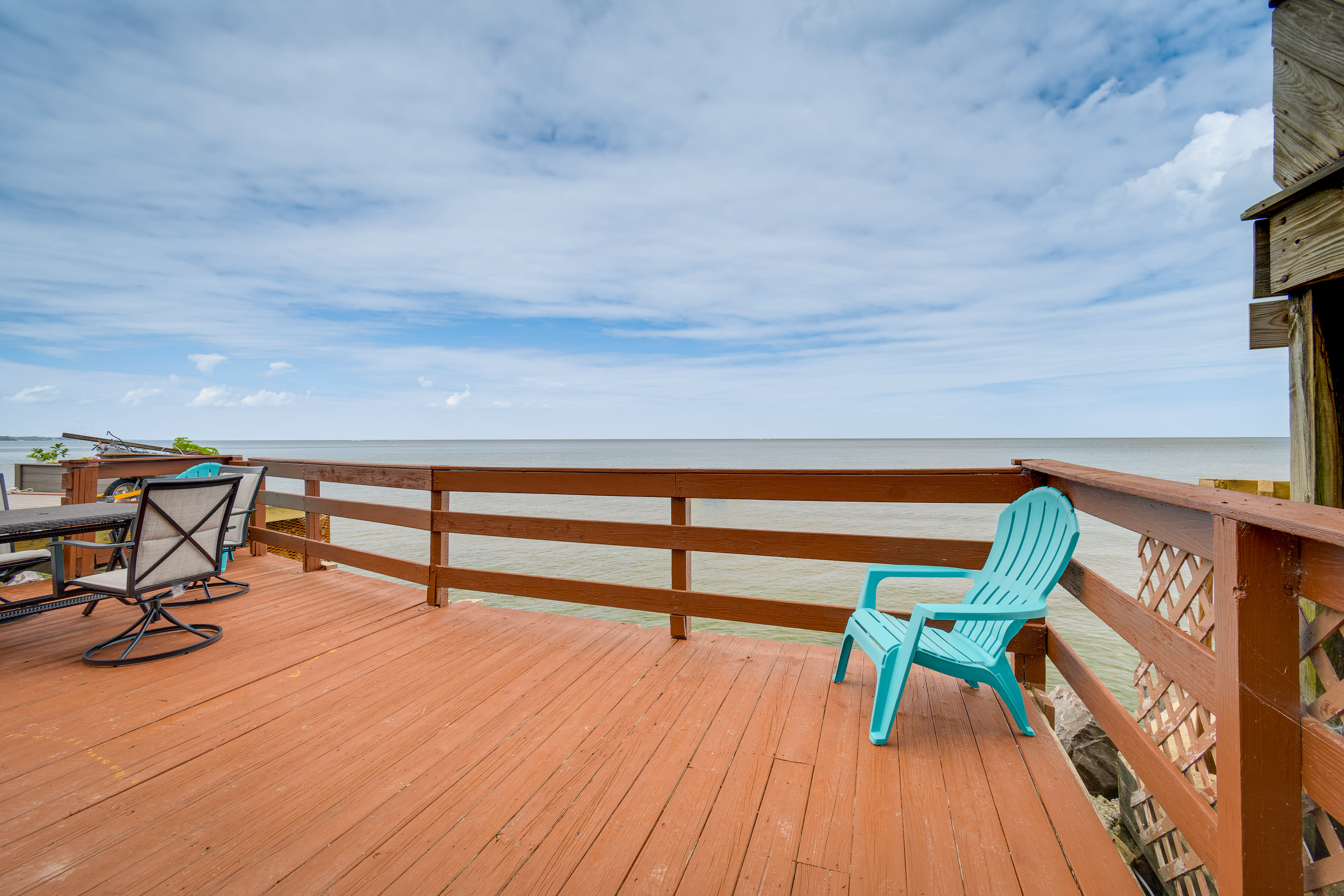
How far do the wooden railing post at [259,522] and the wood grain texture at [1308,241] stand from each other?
5.91m

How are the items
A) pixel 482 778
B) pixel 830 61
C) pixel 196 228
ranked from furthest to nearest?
pixel 196 228, pixel 830 61, pixel 482 778

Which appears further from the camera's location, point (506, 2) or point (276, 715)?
point (506, 2)

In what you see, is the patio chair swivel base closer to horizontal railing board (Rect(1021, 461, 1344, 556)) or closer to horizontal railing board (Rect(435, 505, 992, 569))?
horizontal railing board (Rect(435, 505, 992, 569))

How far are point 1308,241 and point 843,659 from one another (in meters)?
2.04

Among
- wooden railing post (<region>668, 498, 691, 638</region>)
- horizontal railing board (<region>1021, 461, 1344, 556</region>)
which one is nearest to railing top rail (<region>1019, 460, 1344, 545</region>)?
horizontal railing board (<region>1021, 461, 1344, 556</region>)

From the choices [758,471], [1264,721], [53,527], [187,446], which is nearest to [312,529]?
[53,527]

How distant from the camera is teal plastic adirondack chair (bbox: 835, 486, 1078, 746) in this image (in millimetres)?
1849

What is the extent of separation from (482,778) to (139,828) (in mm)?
880

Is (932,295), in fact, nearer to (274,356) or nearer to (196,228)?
(196,228)

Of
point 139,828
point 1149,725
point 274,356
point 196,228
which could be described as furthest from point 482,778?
point 274,356

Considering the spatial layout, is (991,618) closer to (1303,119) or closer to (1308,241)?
(1308,241)

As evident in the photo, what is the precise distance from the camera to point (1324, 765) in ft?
2.69

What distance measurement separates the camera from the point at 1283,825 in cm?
91

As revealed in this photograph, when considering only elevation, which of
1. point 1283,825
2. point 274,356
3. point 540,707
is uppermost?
point 274,356
